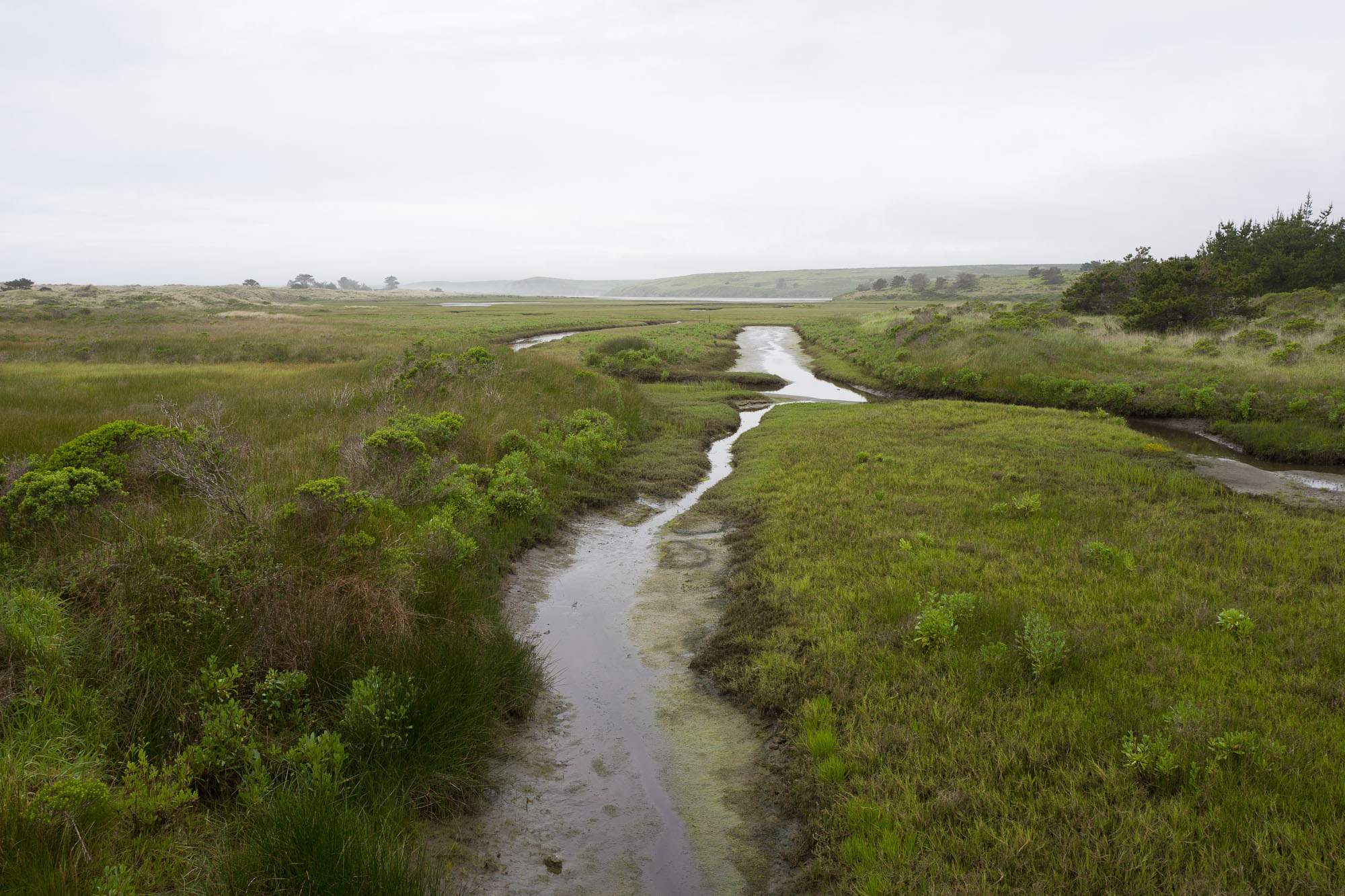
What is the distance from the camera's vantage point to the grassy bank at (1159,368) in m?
20.3

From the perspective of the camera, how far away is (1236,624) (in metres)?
7.06

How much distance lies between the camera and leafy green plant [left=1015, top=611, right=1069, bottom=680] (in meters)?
6.39

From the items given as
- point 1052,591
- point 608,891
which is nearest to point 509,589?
point 608,891

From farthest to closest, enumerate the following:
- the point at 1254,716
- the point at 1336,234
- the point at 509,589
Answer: the point at 1336,234 < the point at 509,589 < the point at 1254,716

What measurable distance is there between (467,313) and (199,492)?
95.9m

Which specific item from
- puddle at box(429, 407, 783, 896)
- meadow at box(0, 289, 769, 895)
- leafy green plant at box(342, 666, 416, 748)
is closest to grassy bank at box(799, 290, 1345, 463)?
puddle at box(429, 407, 783, 896)

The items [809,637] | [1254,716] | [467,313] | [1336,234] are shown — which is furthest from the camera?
[467,313]

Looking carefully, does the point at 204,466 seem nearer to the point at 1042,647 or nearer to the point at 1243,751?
the point at 1042,647

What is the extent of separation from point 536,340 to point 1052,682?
54.2 meters

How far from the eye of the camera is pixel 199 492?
809 centimetres

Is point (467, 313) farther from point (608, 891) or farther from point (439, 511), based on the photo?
point (608, 891)

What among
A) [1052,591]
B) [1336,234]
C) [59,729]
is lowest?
[1052,591]

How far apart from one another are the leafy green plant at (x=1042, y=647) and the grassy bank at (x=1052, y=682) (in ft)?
0.09

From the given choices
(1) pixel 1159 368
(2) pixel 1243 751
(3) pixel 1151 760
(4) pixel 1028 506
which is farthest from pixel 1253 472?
(3) pixel 1151 760
